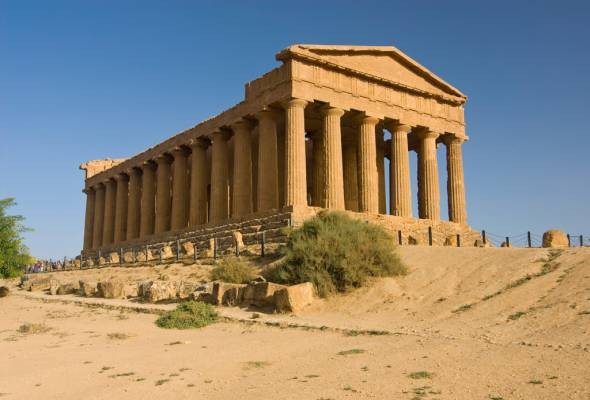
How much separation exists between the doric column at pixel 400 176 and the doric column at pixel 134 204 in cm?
2215

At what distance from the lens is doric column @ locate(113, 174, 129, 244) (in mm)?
46466

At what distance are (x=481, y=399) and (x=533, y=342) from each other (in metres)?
3.20

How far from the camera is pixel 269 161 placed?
98.5 feet

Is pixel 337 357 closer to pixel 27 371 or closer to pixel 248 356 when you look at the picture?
pixel 248 356

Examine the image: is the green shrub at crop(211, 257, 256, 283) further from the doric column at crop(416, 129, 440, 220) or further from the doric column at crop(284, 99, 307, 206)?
the doric column at crop(416, 129, 440, 220)

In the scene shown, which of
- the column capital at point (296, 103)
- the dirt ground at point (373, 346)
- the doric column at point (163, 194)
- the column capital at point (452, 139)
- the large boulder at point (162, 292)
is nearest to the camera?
the dirt ground at point (373, 346)

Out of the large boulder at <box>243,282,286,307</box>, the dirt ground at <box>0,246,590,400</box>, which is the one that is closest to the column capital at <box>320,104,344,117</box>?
the dirt ground at <box>0,246,590,400</box>

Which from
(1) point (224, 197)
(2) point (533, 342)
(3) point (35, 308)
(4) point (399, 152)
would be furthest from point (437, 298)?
(1) point (224, 197)

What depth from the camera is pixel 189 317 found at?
1538cm

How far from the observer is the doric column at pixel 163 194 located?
1578 inches

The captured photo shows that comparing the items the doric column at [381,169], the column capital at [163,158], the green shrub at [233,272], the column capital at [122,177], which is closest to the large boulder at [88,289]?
the green shrub at [233,272]

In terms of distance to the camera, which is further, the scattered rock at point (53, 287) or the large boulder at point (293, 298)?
the scattered rock at point (53, 287)

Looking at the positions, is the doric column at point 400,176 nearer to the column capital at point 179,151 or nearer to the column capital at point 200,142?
the column capital at point 200,142

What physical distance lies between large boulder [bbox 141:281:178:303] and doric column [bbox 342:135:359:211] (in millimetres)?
17564
